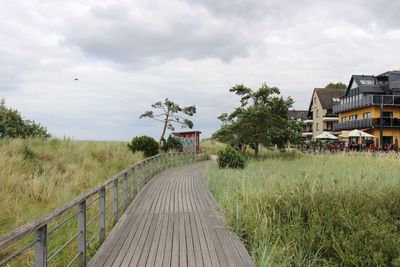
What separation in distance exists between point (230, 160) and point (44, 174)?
321 inches

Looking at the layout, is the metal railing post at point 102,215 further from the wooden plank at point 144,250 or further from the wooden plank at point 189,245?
A: the wooden plank at point 189,245

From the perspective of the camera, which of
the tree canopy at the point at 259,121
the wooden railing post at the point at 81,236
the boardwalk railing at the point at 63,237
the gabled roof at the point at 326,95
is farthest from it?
the gabled roof at the point at 326,95

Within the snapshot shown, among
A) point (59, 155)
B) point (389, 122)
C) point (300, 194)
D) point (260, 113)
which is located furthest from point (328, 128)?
point (300, 194)

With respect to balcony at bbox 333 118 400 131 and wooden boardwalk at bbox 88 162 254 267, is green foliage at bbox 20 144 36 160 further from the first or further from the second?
balcony at bbox 333 118 400 131

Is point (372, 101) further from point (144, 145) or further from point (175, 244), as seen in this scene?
point (175, 244)

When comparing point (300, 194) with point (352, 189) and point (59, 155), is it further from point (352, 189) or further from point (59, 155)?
point (59, 155)

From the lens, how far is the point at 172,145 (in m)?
28.0

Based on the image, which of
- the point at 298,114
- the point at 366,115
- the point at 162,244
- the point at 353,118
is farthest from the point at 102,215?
the point at 298,114

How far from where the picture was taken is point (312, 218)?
5367 millimetres

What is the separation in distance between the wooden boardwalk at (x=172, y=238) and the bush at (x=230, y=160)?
701 cm

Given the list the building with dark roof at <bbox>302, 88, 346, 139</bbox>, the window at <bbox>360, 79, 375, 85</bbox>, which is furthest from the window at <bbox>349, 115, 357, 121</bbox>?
the building with dark roof at <bbox>302, 88, 346, 139</bbox>

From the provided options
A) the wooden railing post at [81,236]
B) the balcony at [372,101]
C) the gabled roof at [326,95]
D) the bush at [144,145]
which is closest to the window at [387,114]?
the balcony at [372,101]

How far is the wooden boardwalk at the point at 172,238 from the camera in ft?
14.1

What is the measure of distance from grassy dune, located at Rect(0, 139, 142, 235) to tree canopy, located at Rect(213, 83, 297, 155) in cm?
655
